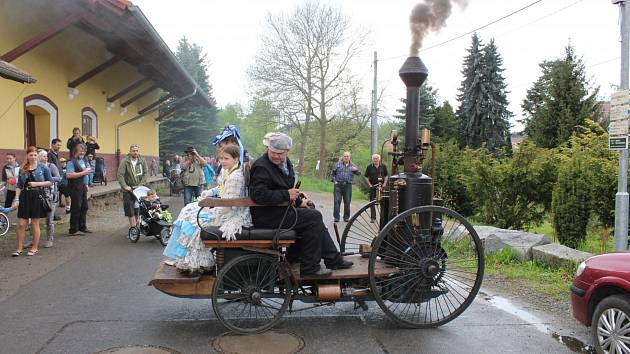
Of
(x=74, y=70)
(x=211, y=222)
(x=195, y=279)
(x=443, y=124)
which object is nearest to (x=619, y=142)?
(x=211, y=222)

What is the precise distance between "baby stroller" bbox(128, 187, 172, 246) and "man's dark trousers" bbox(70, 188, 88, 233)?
1162 millimetres

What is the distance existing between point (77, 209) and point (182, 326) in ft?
20.6

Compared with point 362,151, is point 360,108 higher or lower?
higher

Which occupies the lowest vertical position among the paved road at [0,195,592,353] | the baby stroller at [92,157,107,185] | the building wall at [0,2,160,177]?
the paved road at [0,195,592,353]

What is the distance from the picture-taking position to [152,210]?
9523 mm

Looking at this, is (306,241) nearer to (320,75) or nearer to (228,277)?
(228,277)

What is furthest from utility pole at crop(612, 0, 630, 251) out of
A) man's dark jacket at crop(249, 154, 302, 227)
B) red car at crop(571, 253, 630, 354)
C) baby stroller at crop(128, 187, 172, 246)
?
baby stroller at crop(128, 187, 172, 246)

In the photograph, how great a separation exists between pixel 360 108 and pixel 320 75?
12.5 feet

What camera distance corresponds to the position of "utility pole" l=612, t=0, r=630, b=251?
7.02 meters

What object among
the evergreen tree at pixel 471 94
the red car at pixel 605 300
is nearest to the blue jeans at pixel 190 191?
the red car at pixel 605 300

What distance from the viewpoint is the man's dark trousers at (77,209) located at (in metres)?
9.83

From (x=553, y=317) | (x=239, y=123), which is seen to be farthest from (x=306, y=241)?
(x=239, y=123)

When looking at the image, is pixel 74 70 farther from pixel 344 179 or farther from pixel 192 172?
pixel 344 179

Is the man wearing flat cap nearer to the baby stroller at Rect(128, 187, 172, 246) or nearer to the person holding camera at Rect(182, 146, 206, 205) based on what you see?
the baby stroller at Rect(128, 187, 172, 246)
